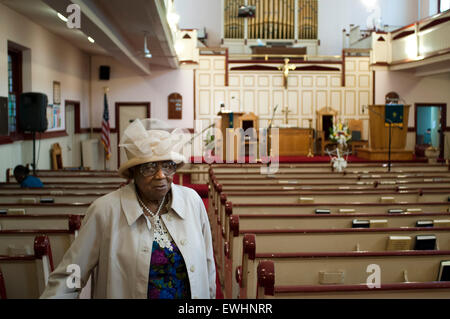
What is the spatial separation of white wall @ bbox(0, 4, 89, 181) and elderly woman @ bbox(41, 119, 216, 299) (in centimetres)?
668

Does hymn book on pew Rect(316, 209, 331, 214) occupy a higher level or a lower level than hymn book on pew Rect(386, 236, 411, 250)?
higher

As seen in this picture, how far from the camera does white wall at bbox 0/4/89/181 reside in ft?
26.5

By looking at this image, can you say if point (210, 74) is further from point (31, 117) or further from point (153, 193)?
point (153, 193)

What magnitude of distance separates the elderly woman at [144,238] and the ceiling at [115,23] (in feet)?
13.8

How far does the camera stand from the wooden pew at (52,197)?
17.7 ft

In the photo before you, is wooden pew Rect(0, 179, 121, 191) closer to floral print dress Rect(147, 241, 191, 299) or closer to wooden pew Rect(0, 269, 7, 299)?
wooden pew Rect(0, 269, 7, 299)

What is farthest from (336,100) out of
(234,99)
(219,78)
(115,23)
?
(115,23)

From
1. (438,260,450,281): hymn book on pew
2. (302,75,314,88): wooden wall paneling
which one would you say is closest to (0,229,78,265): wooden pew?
(438,260,450,281): hymn book on pew

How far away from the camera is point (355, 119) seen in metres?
14.1

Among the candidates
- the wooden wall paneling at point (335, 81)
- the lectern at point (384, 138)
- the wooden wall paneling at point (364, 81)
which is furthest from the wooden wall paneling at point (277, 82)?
the lectern at point (384, 138)

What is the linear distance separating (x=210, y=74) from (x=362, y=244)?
10.8 m

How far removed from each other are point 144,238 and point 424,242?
265 centimetres

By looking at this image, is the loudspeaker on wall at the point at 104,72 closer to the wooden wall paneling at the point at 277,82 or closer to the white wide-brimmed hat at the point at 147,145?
the wooden wall paneling at the point at 277,82

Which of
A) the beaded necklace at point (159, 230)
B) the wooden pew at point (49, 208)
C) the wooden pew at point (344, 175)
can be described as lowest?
the wooden pew at point (49, 208)
